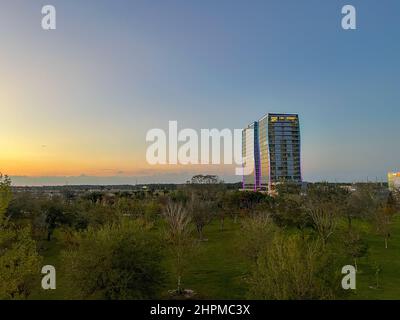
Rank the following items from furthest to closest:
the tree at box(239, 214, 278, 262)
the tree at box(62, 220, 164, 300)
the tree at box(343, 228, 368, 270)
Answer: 1. the tree at box(343, 228, 368, 270)
2. the tree at box(239, 214, 278, 262)
3. the tree at box(62, 220, 164, 300)

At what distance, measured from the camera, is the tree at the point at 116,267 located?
24.7 metres

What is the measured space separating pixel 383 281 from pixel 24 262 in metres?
33.9

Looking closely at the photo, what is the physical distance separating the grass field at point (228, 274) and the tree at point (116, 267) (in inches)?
163

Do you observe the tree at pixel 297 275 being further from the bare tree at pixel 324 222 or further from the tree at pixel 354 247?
the bare tree at pixel 324 222

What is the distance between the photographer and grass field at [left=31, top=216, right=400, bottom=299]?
3306 centimetres

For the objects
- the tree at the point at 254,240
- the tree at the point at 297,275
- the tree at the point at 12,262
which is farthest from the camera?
the tree at the point at 254,240

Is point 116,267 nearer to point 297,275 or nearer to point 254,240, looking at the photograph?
point 297,275

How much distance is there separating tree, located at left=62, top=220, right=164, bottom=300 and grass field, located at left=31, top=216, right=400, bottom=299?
4131mm

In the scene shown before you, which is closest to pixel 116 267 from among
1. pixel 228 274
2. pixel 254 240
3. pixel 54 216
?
pixel 254 240

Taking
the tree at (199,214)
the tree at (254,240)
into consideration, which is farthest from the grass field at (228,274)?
the tree at (199,214)

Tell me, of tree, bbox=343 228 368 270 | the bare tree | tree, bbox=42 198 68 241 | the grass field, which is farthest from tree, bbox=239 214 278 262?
tree, bbox=42 198 68 241

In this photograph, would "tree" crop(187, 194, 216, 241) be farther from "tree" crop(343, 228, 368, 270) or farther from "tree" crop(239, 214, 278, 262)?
"tree" crop(343, 228, 368, 270)
